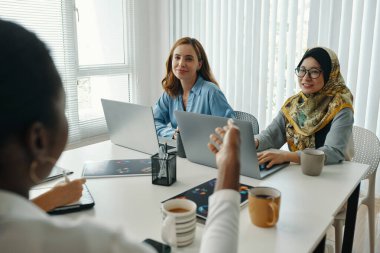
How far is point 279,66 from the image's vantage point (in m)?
3.17

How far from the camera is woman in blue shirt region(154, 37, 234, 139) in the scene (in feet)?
8.07

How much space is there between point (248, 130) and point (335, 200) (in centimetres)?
38

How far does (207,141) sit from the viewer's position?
5.01 ft

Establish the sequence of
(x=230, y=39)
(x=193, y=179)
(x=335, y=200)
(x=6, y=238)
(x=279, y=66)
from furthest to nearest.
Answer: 1. (x=230, y=39)
2. (x=279, y=66)
3. (x=193, y=179)
4. (x=335, y=200)
5. (x=6, y=238)

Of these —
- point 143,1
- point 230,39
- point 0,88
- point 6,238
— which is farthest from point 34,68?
point 143,1

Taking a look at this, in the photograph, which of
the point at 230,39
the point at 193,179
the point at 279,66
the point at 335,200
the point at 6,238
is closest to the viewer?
the point at 6,238

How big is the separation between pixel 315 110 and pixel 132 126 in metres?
1.01

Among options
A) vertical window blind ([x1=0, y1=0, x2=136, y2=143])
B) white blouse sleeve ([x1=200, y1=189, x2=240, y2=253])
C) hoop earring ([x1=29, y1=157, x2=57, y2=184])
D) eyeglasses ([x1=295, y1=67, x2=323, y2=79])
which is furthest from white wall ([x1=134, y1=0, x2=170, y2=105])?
hoop earring ([x1=29, y1=157, x2=57, y2=184])

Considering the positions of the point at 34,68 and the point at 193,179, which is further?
the point at 193,179

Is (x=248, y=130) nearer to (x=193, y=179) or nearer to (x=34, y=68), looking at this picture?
(x=193, y=179)

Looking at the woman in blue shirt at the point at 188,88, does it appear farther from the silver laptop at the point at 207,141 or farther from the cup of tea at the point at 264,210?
the cup of tea at the point at 264,210

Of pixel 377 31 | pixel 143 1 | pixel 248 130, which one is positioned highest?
pixel 143 1

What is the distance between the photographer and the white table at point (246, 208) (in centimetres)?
101

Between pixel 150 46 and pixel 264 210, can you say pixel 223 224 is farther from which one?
pixel 150 46
